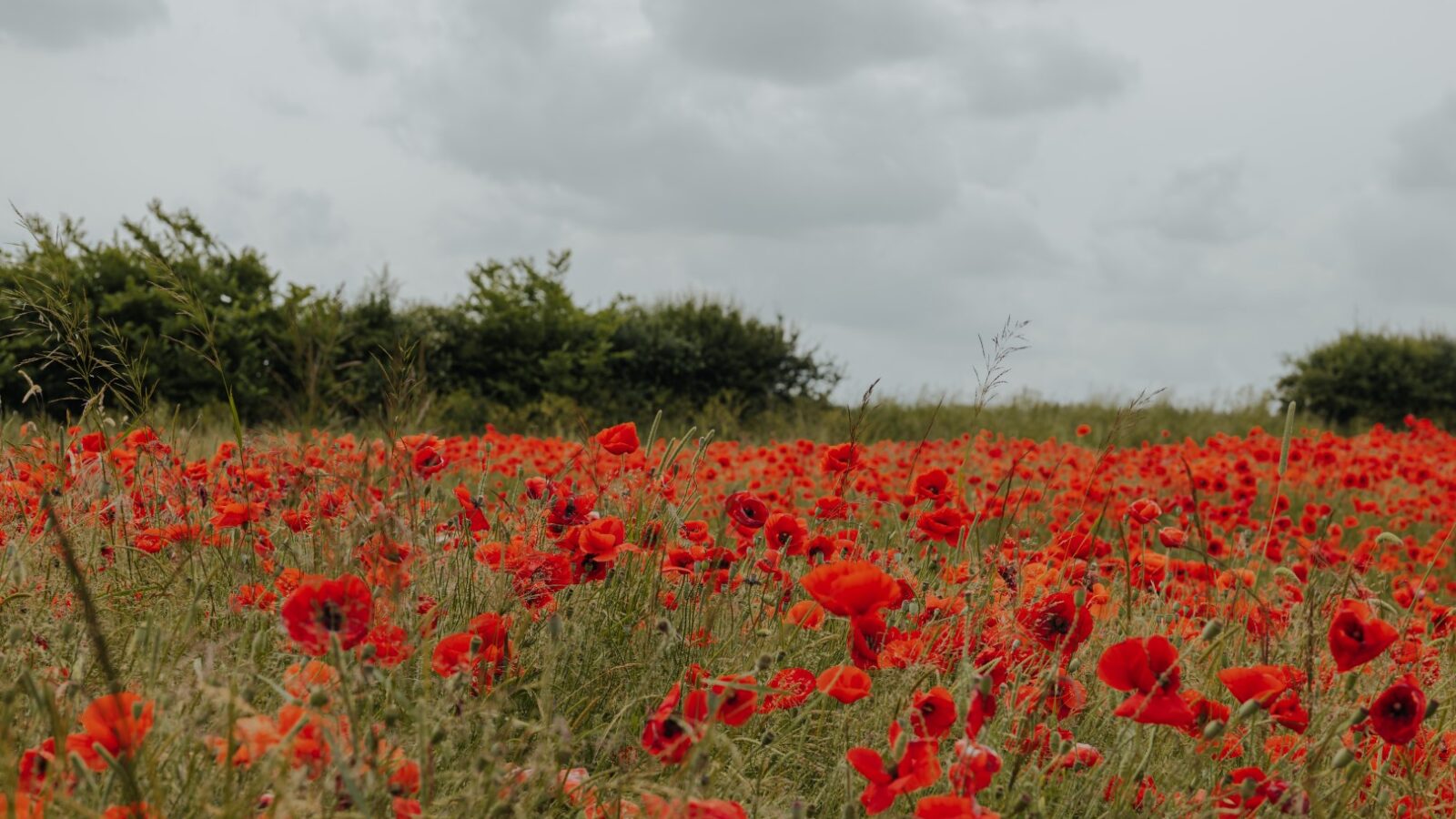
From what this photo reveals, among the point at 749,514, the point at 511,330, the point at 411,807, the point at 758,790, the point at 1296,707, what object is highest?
the point at 511,330

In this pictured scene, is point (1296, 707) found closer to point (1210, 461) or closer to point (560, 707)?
point (560, 707)

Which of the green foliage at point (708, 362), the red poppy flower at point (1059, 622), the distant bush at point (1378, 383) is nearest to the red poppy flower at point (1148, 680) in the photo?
the red poppy flower at point (1059, 622)

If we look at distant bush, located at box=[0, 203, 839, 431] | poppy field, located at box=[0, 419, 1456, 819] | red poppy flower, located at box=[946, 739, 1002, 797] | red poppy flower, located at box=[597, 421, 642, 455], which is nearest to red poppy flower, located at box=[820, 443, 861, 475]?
poppy field, located at box=[0, 419, 1456, 819]

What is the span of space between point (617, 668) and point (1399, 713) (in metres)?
1.28

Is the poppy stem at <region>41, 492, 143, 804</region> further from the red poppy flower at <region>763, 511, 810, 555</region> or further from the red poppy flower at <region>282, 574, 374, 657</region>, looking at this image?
the red poppy flower at <region>763, 511, 810, 555</region>

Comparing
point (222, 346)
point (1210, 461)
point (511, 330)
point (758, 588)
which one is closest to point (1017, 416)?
point (511, 330)

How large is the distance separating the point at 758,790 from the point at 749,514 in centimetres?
65

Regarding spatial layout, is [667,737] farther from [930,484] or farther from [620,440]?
[930,484]

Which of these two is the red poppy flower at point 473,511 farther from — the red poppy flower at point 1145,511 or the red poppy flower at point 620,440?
the red poppy flower at point 1145,511

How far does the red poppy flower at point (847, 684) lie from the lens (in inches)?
63.7

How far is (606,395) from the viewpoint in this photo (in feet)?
42.6

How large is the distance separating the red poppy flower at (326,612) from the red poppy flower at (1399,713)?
151 cm

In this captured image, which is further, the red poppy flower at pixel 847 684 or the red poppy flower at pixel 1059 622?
the red poppy flower at pixel 1059 622

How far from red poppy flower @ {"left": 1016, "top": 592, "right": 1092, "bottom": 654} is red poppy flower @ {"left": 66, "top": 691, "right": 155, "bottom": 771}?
1.40 m
